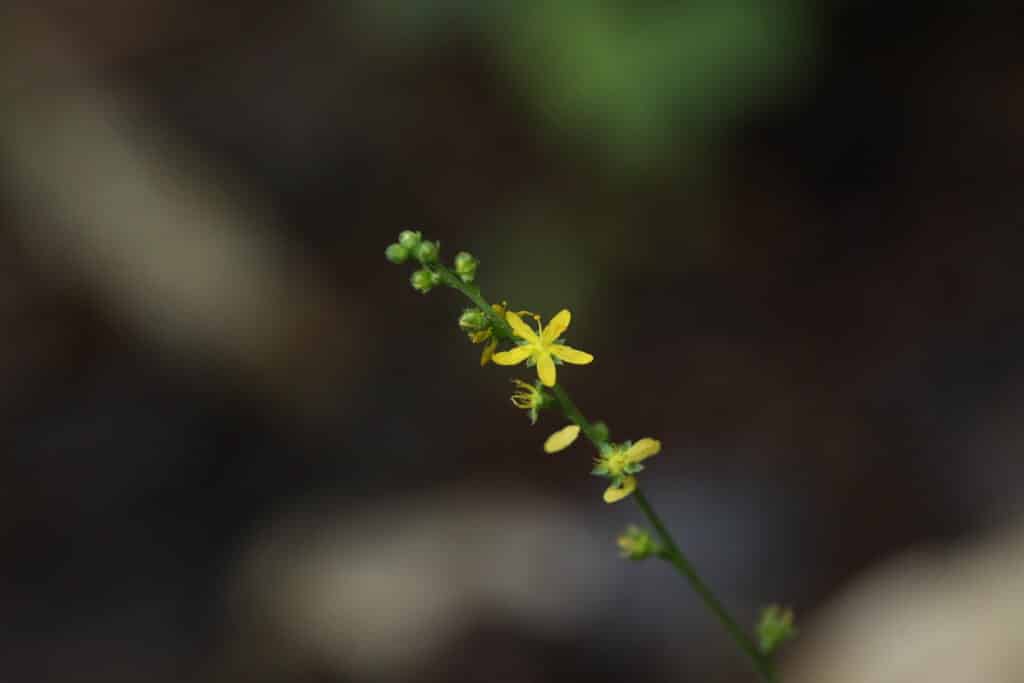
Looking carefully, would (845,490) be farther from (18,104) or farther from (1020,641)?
(18,104)

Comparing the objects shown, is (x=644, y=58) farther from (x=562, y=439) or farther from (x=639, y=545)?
(x=562, y=439)

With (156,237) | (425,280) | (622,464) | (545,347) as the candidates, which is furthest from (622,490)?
(156,237)

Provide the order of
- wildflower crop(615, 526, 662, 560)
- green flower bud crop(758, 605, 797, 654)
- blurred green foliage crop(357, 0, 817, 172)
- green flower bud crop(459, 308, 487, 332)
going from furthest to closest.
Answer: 1. blurred green foliage crop(357, 0, 817, 172)
2. green flower bud crop(758, 605, 797, 654)
3. wildflower crop(615, 526, 662, 560)
4. green flower bud crop(459, 308, 487, 332)

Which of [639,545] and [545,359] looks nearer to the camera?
[545,359]

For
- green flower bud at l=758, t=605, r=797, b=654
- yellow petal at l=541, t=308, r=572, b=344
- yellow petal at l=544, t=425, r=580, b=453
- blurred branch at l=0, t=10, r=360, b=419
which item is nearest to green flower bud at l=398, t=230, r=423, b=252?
yellow petal at l=541, t=308, r=572, b=344

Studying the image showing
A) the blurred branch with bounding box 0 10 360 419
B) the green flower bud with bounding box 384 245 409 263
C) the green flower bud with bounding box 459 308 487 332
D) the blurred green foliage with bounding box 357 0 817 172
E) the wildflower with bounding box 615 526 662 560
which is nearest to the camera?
the green flower bud with bounding box 459 308 487 332

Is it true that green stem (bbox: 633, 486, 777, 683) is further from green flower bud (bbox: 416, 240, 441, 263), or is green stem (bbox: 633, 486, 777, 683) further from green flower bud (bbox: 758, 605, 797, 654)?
green flower bud (bbox: 416, 240, 441, 263)
